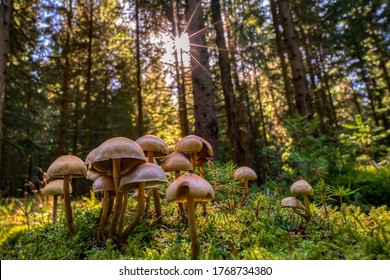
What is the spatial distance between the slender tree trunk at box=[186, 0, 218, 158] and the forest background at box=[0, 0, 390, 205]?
20mm

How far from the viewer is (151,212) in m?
2.65

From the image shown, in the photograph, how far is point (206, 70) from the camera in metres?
5.34

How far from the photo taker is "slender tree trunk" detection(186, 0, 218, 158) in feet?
16.6

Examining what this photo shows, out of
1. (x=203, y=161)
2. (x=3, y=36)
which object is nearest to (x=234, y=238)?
(x=203, y=161)

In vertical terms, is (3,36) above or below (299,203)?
above

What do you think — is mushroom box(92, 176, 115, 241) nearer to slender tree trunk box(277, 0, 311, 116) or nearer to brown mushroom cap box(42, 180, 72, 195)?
brown mushroom cap box(42, 180, 72, 195)

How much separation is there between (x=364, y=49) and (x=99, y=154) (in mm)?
18258

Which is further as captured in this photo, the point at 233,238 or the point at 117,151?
the point at 233,238

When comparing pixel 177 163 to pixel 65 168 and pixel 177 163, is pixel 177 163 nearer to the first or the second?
pixel 177 163

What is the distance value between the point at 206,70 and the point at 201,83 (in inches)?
11.7

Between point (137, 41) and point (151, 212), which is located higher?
point (137, 41)

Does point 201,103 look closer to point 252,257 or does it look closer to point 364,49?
point 252,257

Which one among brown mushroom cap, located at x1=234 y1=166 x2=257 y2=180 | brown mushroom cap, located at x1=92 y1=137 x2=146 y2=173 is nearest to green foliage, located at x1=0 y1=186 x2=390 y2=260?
brown mushroom cap, located at x1=234 y1=166 x2=257 y2=180

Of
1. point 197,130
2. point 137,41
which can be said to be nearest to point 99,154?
point 197,130
